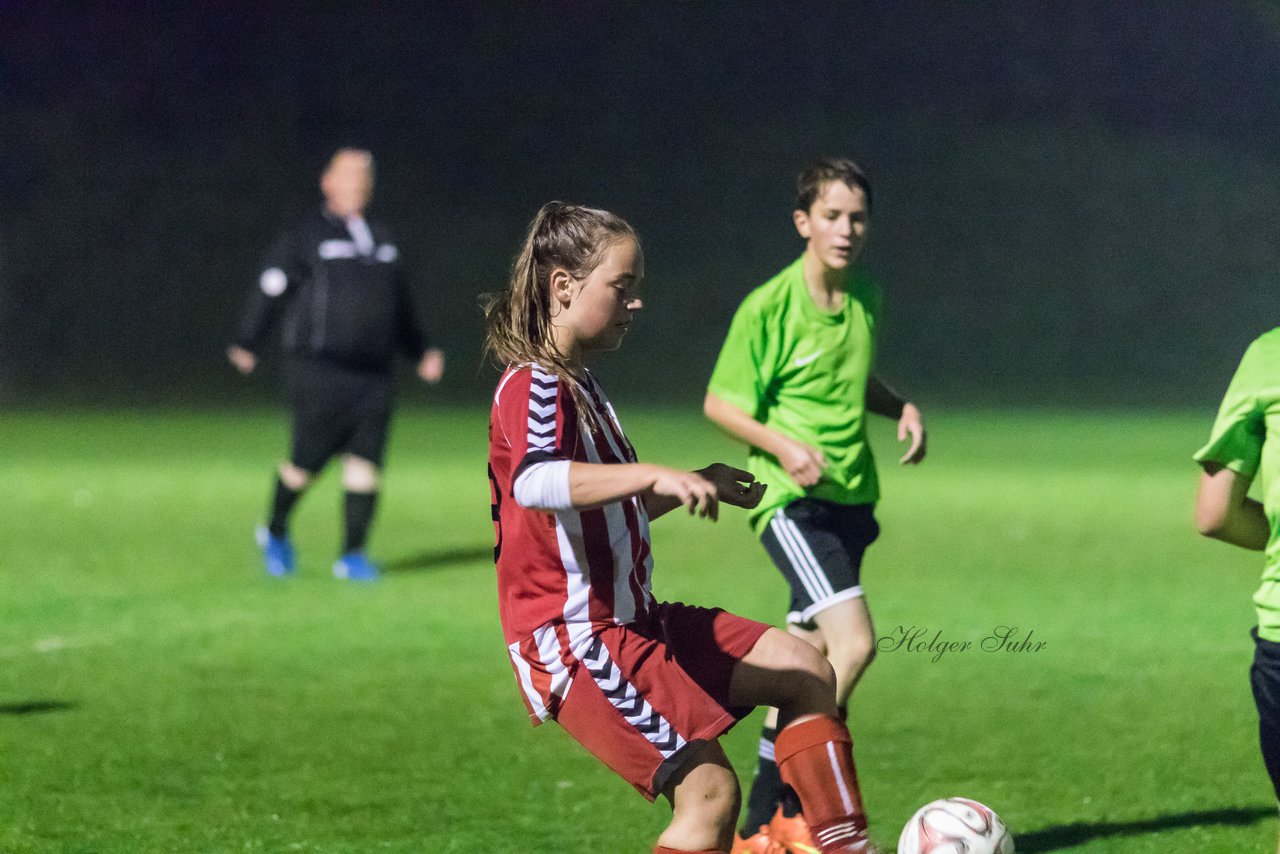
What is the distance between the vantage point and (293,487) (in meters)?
9.78

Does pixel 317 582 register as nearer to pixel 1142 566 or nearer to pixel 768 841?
pixel 1142 566

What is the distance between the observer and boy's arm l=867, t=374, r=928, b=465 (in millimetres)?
5121

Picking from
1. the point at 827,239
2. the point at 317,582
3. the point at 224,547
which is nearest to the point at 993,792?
the point at 827,239

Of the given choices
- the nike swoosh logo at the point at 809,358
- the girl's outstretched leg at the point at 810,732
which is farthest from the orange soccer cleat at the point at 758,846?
the nike swoosh logo at the point at 809,358

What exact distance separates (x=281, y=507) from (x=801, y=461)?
5823 millimetres

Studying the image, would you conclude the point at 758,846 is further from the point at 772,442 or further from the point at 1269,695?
the point at 1269,695

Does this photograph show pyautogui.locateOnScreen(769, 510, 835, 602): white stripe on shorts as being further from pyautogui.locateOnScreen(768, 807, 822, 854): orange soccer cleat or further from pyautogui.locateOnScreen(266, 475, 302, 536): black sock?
pyautogui.locateOnScreen(266, 475, 302, 536): black sock

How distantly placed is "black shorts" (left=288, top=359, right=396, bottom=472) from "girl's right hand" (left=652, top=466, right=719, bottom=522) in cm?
670

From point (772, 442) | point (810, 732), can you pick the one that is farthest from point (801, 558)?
point (810, 732)

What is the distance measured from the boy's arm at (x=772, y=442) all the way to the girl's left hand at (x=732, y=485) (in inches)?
27.3

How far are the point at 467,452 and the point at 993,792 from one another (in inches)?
451

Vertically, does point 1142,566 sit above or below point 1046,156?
below

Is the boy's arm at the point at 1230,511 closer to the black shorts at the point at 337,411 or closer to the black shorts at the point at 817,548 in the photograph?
the black shorts at the point at 817,548

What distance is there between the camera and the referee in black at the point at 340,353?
973 cm
